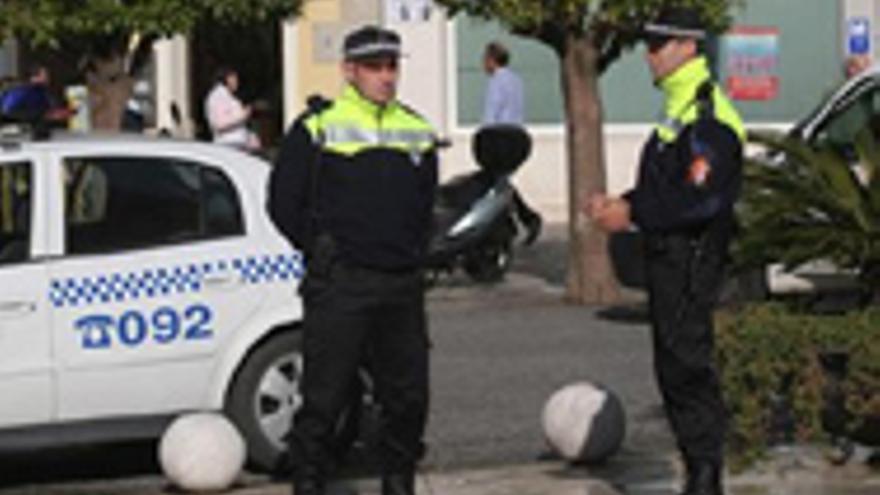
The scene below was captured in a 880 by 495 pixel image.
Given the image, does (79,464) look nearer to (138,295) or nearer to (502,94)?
(138,295)

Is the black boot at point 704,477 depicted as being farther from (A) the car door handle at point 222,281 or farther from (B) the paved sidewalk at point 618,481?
(A) the car door handle at point 222,281

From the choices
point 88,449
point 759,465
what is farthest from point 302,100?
point 759,465

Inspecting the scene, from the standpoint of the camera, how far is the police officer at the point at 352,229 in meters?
7.91

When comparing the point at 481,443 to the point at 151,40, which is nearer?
the point at 481,443

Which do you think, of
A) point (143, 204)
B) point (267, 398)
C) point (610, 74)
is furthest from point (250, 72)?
point (267, 398)

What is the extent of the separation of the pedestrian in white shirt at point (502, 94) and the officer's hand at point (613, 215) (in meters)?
12.5

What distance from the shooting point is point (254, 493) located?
30.8 feet

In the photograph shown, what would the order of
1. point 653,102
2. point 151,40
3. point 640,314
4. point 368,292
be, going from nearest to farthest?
point 368,292, point 640,314, point 151,40, point 653,102

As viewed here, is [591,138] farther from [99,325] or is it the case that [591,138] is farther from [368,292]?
[368,292]

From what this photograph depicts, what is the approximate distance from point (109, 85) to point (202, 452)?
8.38 metres

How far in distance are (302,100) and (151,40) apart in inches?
316

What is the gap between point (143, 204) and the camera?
9.59 meters

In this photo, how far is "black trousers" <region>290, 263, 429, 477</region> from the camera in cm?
791

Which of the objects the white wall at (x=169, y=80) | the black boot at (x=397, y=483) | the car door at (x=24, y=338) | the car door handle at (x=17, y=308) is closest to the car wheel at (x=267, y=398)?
the car door at (x=24, y=338)
